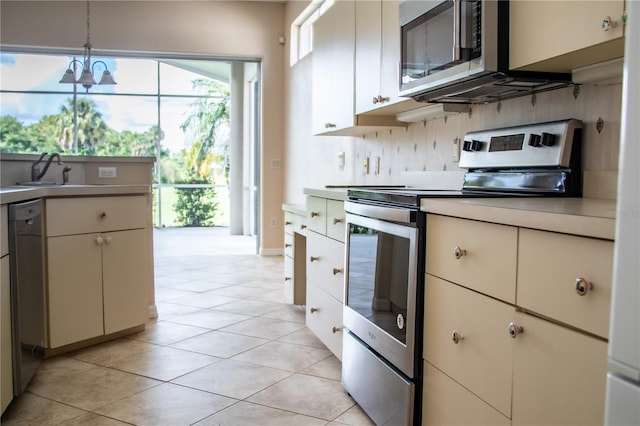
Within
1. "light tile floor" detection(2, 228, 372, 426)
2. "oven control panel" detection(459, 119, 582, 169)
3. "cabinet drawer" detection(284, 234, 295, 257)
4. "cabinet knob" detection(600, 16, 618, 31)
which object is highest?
"cabinet knob" detection(600, 16, 618, 31)

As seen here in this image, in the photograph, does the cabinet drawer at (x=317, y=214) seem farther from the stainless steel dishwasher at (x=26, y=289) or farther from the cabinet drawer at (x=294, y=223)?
the stainless steel dishwasher at (x=26, y=289)

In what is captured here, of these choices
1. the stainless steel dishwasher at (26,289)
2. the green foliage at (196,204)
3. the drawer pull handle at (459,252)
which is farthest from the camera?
the green foliage at (196,204)

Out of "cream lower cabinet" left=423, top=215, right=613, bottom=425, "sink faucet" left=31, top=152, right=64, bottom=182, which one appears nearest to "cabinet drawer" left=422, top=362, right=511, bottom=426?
"cream lower cabinet" left=423, top=215, right=613, bottom=425

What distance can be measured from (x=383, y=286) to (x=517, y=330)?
0.77 metres

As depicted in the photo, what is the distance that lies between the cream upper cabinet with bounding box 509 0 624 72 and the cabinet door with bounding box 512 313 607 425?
76 centimetres

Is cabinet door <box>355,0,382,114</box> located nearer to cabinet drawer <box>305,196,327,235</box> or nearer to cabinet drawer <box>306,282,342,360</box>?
cabinet drawer <box>305,196,327,235</box>

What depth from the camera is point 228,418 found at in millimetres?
2090

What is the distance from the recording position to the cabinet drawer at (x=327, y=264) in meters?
2.59

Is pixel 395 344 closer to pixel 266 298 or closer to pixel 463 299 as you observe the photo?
pixel 463 299

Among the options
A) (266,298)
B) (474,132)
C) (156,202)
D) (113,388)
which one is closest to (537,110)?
(474,132)

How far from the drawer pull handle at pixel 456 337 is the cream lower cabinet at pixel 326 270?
1.02 m

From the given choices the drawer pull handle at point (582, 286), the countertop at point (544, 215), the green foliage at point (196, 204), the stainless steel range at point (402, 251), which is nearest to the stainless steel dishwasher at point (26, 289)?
the stainless steel range at point (402, 251)

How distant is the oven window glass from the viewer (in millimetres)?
1849

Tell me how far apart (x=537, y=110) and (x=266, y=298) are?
268cm
